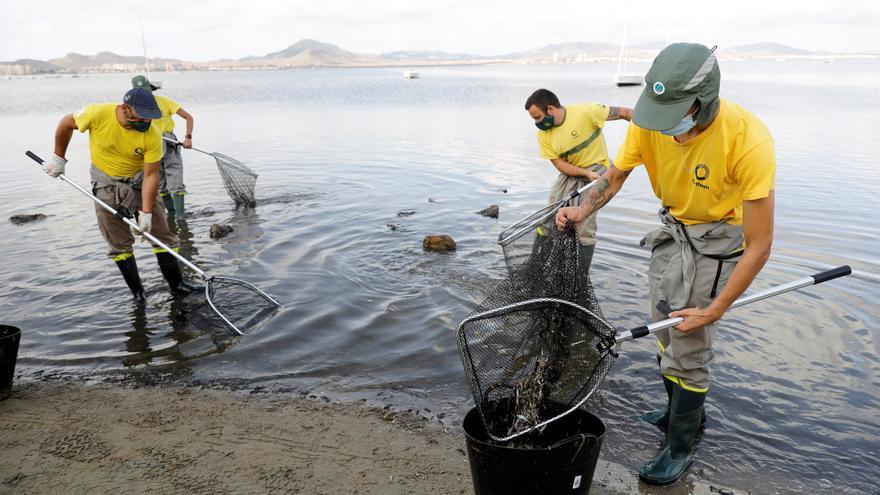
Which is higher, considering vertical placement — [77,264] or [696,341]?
[696,341]

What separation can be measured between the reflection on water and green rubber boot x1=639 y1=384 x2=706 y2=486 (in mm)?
232

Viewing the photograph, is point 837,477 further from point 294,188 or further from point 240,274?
point 294,188

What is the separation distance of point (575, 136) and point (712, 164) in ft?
10.1

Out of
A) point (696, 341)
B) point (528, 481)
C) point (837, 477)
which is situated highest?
point (696, 341)

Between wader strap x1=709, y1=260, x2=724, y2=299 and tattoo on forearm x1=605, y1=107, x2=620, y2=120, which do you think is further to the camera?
tattoo on forearm x1=605, y1=107, x2=620, y2=120

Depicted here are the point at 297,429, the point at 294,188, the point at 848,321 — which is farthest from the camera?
the point at 294,188

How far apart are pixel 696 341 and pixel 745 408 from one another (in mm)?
1568

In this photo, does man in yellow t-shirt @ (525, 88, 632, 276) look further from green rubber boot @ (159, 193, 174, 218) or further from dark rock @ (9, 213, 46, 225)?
dark rock @ (9, 213, 46, 225)

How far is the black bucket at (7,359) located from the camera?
4250mm

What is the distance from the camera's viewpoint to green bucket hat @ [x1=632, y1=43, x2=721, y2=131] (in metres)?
2.60

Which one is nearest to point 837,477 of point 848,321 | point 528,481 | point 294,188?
point 528,481

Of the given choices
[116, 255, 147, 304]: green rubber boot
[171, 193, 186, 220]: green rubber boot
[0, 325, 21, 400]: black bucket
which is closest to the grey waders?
[0, 325, 21, 400]: black bucket

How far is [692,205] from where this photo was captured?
3.10 metres

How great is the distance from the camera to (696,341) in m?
3.22
